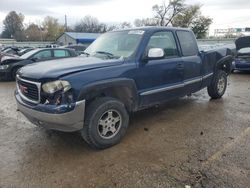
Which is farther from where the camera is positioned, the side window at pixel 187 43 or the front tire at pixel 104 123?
the side window at pixel 187 43

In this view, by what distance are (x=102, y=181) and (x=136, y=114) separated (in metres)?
2.78

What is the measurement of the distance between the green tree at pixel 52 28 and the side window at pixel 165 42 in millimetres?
74055

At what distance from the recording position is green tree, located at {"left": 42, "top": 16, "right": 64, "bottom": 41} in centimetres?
7794

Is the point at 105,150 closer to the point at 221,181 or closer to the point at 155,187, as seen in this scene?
the point at 155,187

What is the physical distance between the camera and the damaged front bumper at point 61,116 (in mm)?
3412

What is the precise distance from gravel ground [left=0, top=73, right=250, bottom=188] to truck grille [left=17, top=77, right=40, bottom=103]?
2.76 feet

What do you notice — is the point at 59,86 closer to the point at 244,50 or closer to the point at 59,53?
the point at 59,53

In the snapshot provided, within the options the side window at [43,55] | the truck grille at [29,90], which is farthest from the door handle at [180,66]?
the side window at [43,55]

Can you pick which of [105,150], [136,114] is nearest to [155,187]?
[105,150]

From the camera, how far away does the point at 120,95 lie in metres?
4.25

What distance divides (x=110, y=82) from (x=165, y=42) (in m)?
1.75

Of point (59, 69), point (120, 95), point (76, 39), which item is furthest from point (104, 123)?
point (76, 39)

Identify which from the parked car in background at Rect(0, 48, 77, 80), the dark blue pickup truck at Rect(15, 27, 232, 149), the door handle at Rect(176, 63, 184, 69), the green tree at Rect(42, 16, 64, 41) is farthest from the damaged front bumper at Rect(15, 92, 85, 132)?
the green tree at Rect(42, 16, 64, 41)

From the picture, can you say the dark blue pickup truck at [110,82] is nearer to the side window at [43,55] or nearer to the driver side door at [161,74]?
the driver side door at [161,74]
